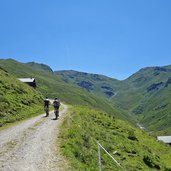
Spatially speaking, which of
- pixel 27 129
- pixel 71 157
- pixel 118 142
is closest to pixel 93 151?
pixel 71 157

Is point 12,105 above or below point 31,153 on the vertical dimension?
above

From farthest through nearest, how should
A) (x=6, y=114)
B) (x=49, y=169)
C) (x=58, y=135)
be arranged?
(x=6, y=114) → (x=58, y=135) → (x=49, y=169)

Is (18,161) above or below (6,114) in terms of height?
below

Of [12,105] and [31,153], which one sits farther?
[12,105]

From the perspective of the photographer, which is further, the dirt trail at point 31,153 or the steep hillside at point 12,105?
the steep hillside at point 12,105

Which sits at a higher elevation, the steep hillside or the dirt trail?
the steep hillside

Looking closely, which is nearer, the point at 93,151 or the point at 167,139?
the point at 93,151

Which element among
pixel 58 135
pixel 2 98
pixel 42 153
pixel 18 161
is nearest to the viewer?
pixel 18 161

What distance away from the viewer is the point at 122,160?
3206 cm

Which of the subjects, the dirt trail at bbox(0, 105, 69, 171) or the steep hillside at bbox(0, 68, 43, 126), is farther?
the steep hillside at bbox(0, 68, 43, 126)

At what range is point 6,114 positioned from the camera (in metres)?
48.8

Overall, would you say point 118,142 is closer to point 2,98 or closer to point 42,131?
point 42,131

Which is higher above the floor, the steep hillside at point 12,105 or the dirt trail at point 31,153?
the steep hillside at point 12,105

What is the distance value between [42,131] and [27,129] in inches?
87.3
